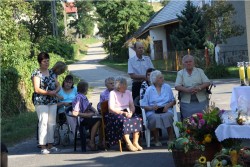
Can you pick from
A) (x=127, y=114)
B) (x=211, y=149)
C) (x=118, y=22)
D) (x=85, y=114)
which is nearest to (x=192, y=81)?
(x=127, y=114)

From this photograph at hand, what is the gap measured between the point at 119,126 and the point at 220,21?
72.1 ft

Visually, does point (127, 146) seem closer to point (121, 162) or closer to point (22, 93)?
point (121, 162)

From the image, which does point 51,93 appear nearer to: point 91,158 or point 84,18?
point 91,158

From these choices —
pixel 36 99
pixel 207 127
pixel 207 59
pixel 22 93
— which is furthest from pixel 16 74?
pixel 207 59

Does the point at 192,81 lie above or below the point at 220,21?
below

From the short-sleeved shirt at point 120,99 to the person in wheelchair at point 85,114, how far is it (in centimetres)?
46

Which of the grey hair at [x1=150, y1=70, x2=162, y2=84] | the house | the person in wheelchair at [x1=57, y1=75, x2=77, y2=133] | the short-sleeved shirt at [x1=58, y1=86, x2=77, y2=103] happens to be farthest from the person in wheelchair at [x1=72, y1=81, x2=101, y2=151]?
the house

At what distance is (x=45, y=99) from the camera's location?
10305mm

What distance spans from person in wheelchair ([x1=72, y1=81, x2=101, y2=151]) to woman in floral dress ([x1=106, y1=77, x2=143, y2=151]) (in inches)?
12.7

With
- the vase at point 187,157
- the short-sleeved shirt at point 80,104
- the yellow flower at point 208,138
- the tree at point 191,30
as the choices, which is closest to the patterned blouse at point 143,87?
the short-sleeved shirt at point 80,104

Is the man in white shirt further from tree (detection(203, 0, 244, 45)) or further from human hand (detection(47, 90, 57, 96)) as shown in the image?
tree (detection(203, 0, 244, 45))

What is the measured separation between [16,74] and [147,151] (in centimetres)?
709

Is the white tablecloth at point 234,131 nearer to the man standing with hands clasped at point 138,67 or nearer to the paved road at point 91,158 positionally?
the paved road at point 91,158

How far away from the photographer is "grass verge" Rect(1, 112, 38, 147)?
12.2 metres
